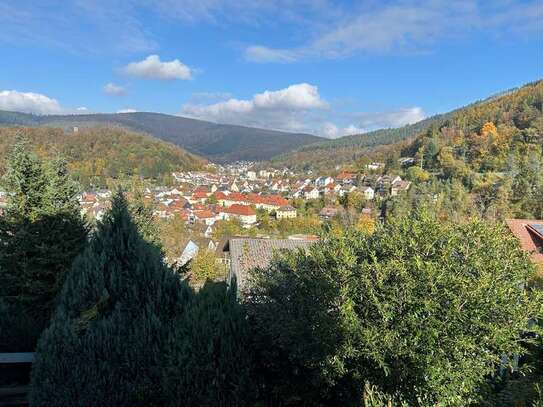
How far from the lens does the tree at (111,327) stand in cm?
510

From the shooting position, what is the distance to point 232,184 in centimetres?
10431

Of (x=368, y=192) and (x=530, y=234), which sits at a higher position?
(x=530, y=234)

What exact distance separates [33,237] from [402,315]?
952 centimetres

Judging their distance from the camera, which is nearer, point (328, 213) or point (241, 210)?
point (328, 213)

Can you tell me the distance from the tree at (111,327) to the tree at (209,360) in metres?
0.36

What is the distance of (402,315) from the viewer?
4277 mm

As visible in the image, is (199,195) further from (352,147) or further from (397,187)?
(352,147)

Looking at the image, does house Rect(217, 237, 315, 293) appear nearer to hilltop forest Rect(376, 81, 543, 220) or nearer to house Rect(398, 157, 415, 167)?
hilltop forest Rect(376, 81, 543, 220)

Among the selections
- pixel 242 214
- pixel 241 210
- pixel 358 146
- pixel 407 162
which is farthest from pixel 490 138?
pixel 358 146

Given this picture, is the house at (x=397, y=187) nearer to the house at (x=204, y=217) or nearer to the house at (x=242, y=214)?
the house at (x=242, y=214)

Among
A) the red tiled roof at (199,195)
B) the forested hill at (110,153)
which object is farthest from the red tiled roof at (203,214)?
the forested hill at (110,153)

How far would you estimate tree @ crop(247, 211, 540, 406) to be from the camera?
4004mm

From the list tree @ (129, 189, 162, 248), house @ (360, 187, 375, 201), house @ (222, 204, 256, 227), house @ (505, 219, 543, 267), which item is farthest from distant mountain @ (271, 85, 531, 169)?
tree @ (129, 189, 162, 248)

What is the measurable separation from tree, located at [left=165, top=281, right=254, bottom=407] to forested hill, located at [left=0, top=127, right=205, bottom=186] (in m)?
71.9
